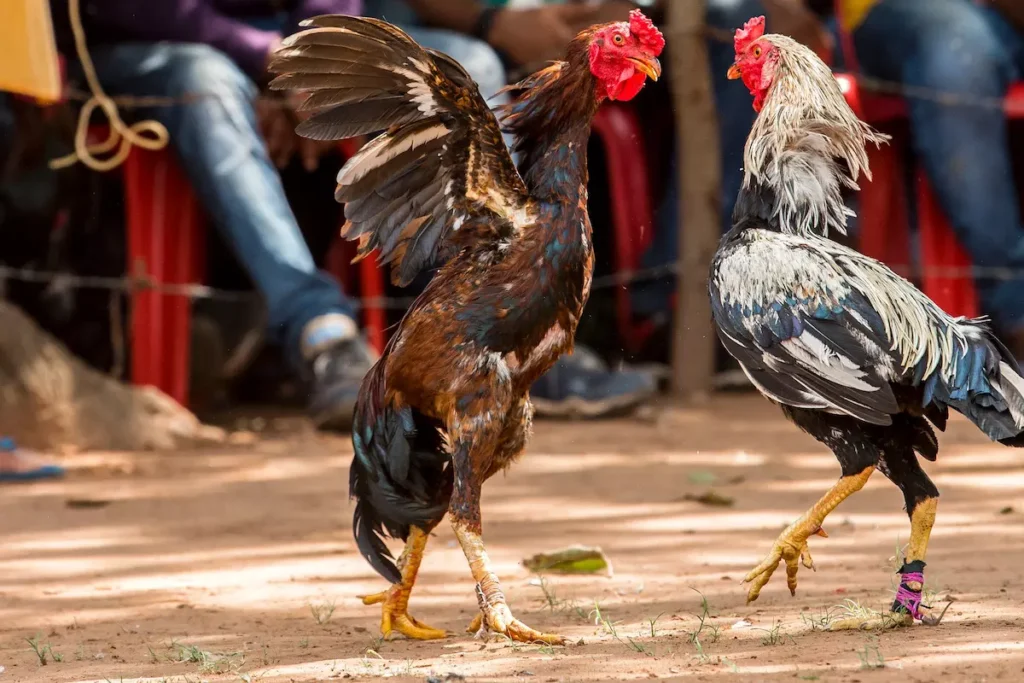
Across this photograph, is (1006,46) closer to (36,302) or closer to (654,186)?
(654,186)

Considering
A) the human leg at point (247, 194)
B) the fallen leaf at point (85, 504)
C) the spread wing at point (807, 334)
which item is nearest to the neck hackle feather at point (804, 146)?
the spread wing at point (807, 334)

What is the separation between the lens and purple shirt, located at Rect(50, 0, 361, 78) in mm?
7367

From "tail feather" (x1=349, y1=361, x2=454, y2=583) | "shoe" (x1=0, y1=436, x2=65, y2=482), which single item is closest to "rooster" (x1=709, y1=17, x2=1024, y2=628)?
"tail feather" (x1=349, y1=361, x2=454, y2=583)

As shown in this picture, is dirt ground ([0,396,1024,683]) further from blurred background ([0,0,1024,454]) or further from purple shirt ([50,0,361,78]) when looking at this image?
purple shirt ([50,0,361,78])

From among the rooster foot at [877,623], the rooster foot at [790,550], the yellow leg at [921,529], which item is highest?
the yellow leg at [921,529]

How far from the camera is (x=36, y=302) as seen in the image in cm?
792

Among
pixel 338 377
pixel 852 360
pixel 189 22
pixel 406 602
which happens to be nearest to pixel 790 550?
pixel 852 360

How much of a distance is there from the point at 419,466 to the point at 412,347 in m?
0.34

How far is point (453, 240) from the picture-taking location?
374 centimetres

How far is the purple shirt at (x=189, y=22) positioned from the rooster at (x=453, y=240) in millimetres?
3930

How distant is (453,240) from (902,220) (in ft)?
17.8

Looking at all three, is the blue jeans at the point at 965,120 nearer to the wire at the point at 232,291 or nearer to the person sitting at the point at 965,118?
the person sitting at the point at 965,118

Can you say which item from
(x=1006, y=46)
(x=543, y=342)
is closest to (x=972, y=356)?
(x=543, y=342)

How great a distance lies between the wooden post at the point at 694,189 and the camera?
26.2ft
